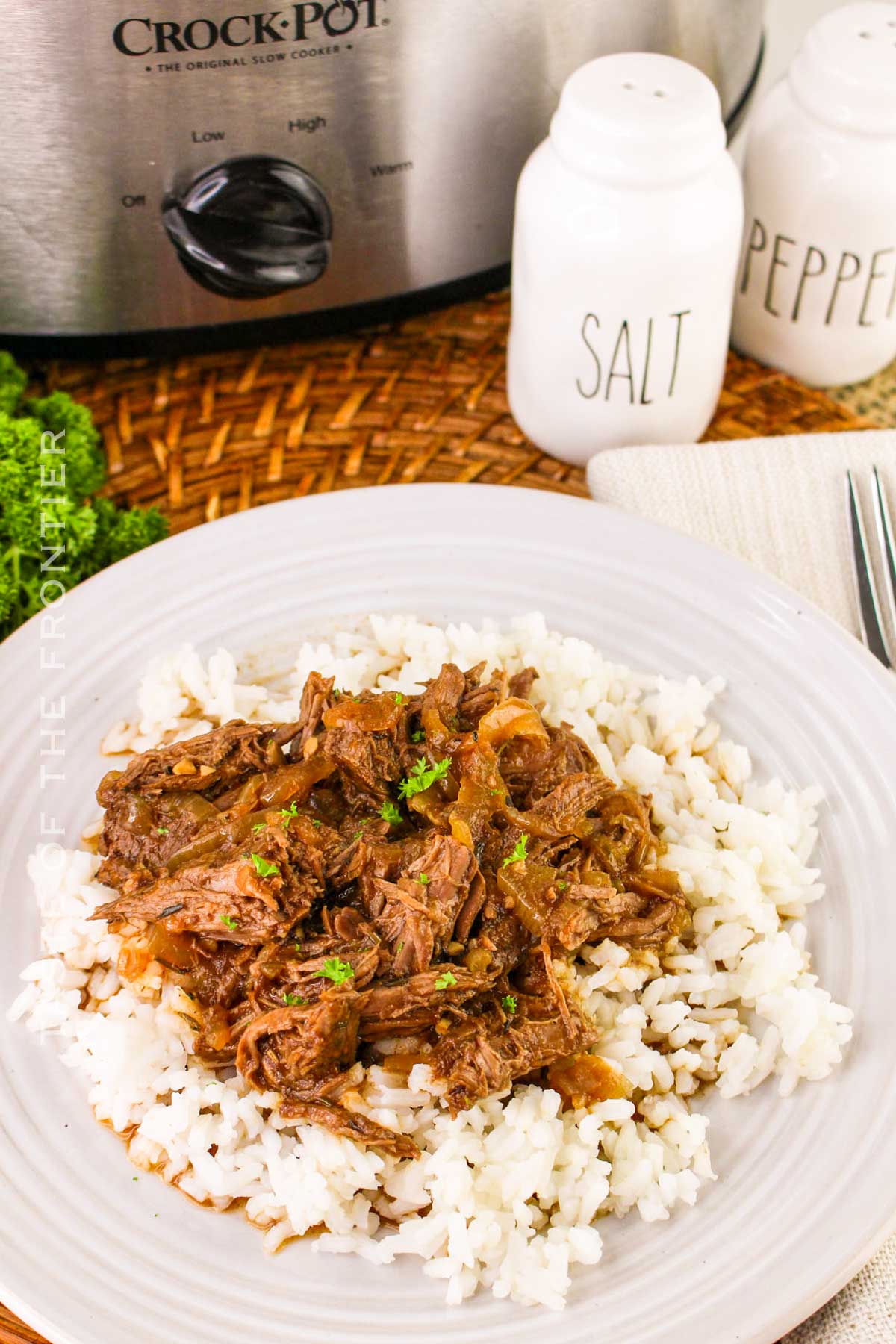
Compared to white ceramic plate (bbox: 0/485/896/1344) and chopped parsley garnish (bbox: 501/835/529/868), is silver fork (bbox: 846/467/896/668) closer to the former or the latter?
white ceramic plate (bbox: 0/485/896/1344)

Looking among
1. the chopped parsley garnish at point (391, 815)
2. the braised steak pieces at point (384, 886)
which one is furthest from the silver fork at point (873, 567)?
the chopped parsley garnish at point (391, 815)

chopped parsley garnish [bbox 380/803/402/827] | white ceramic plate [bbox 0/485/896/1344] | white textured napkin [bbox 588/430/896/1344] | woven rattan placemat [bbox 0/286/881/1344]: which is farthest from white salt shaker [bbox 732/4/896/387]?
chopped parsley garnish [bbox 380/803/402/827]

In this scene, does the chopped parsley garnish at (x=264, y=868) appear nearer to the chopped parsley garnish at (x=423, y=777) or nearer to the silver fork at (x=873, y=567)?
the chopped parsley garnish at (x=423, y=777)

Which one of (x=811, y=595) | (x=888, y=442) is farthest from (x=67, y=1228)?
(x=888, y=442)

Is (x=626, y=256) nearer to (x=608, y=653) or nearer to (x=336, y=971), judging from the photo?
(x=608, y=653)

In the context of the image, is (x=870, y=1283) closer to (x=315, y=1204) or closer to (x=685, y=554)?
(x=315, y=1204)

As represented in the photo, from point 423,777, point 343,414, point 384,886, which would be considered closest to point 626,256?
point 343,414

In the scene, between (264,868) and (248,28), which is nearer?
(264,868)
